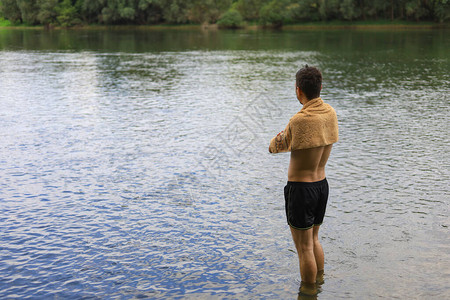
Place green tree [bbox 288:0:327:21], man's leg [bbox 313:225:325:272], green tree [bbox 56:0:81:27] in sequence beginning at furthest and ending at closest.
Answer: green tree [bbox 56:0:81:27]
green tree [bbox 288:0:327:21]
man's leg [bbox 313:225:325:272]

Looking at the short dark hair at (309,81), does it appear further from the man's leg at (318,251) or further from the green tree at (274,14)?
the green tree at (274,14)

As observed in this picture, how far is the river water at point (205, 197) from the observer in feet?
21.3

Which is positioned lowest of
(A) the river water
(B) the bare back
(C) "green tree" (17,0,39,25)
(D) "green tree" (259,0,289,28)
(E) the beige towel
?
(A) the river water

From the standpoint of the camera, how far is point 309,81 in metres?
5.33

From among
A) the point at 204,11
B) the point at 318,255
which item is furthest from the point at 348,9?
the point at 318,255

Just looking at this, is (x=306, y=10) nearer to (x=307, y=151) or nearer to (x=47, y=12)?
(x=47, y=12)

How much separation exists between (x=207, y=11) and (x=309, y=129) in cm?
11232

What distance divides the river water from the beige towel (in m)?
1.85

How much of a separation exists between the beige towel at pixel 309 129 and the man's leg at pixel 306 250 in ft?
3.21

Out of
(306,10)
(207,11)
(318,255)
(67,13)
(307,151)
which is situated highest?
(67,13)

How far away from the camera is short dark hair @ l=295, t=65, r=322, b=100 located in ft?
17.4

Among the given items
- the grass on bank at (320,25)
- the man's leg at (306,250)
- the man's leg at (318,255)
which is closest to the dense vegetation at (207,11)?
the grass on bank at (320,25)

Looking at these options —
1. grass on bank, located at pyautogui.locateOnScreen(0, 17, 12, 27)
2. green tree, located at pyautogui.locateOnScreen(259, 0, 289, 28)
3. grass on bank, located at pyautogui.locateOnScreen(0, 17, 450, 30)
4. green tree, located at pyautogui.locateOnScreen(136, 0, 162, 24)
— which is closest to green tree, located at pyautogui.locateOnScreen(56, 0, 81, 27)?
grass on bank, located at pyautogui.locateOnScreen(0, 17, 450, 30)

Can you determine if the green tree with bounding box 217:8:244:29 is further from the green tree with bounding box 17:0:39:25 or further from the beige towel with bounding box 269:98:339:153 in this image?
the beige towel with bounding box 269:98:339:153
